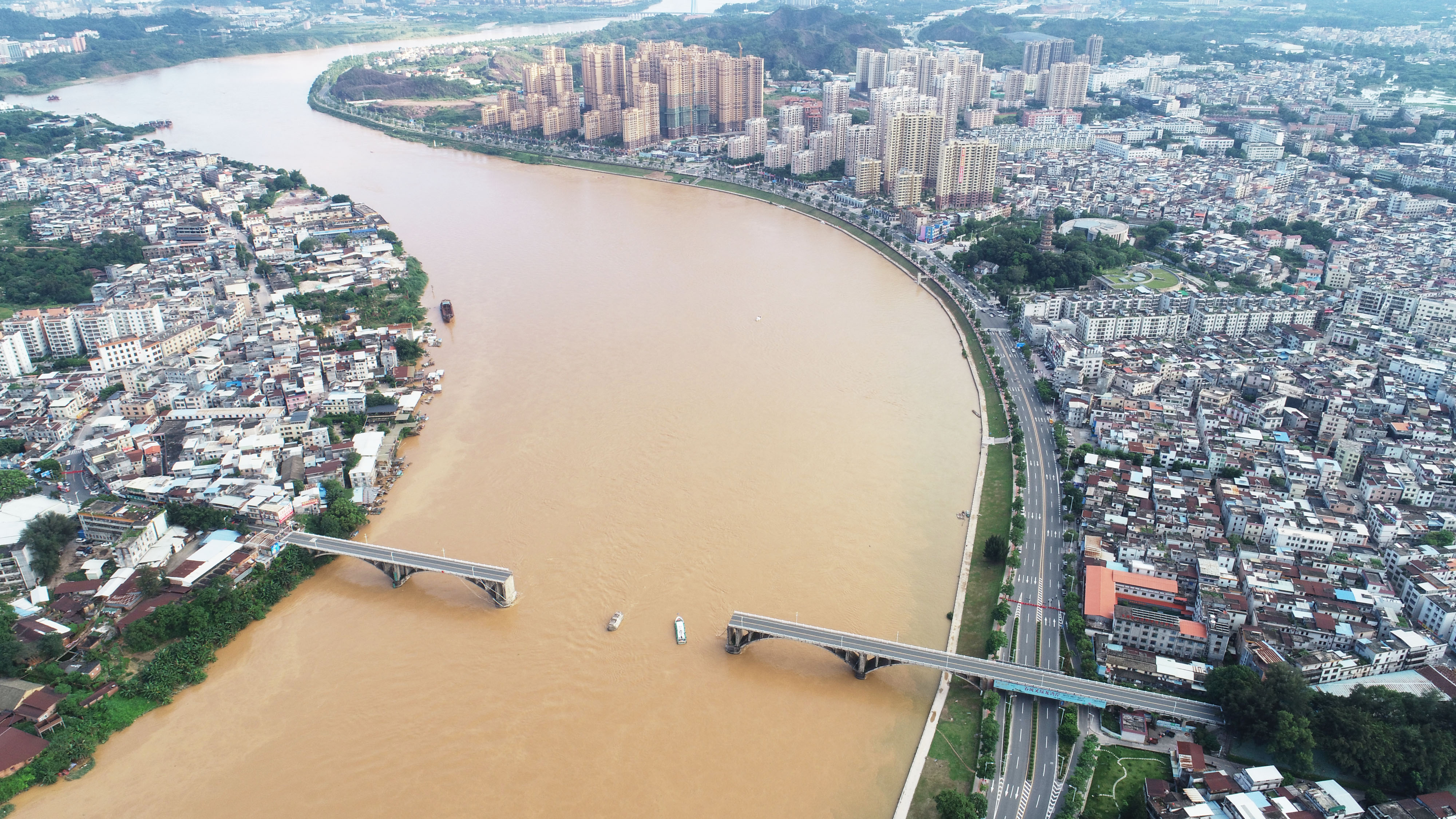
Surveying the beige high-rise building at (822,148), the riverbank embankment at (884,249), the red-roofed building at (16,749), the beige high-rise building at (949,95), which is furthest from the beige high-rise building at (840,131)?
the red-roofed building at (16,749)

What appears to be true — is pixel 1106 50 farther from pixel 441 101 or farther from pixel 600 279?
pixel 600 279

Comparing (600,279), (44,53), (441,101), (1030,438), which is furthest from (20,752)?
(44,53)

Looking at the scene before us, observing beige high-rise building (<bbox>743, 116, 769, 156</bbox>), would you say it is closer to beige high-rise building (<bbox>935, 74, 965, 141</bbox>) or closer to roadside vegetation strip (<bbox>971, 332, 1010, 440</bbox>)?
beige high-rise building (<bbox>935, 74, 965, 141</bbox>)

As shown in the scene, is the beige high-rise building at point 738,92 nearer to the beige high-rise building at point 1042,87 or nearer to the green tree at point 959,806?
the beige high-rise building at point 1042,87

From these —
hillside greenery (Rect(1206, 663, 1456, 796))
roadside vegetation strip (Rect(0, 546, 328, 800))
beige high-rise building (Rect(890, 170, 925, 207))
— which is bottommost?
roadside vegetation strip (Rect(0, 546, 328, 800))

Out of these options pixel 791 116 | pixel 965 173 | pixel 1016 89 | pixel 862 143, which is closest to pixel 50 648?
pixel 965 173

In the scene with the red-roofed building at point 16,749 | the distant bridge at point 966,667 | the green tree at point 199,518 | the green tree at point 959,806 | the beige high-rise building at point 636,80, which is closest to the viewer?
the green tree at point 959,806

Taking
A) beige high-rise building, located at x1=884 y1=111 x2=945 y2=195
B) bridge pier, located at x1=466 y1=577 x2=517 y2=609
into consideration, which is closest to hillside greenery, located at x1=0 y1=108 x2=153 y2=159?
beige high-rise building, located at x1=884 y1=111 x2=945 y2=195

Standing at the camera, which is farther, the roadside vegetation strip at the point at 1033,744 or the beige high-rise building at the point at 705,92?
the beige high-rise building at the point at 705,92
